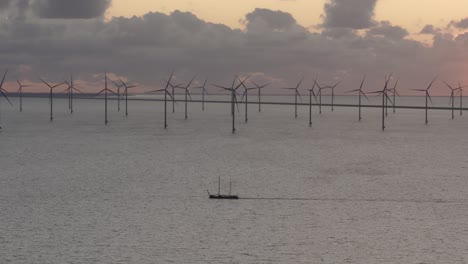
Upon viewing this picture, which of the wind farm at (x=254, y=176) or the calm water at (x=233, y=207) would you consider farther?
the wind farm at (x=254, y=176)

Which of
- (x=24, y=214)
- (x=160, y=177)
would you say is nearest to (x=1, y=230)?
(x=24, y=214)

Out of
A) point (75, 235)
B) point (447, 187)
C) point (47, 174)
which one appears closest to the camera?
point (75, 235)

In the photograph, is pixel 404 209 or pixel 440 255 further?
pixel 404 209

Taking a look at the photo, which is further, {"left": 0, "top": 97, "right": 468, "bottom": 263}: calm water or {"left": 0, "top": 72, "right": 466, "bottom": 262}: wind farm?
{"left": 0, "top": 72, "right": 466, "bottom": 262}: wind farm

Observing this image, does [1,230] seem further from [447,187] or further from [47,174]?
[447,187]

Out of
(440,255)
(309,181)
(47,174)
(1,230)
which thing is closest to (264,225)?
(440,255)

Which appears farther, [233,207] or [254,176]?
[254,176]

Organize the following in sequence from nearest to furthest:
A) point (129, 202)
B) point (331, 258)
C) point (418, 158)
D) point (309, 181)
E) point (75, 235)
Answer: point (331, 258)
point (75, 235)
point (129, 202)
point (309, 181)
point (418, 158)
